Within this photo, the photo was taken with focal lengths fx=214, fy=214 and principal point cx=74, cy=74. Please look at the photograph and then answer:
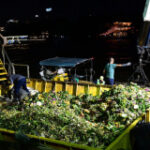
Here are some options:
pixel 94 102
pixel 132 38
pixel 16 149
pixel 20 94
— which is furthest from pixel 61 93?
pixel 132 38

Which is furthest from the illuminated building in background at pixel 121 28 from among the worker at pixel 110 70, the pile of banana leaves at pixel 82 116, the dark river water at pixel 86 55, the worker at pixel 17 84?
the pile of banana leaves at pixel 82 116

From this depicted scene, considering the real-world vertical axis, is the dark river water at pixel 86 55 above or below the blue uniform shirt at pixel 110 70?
below

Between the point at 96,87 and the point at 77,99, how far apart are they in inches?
52.6

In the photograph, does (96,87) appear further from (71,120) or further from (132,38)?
(132,38)

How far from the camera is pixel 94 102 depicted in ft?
21.9

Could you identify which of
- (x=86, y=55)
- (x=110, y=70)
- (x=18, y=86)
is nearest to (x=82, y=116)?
A: (x=18, y=86)

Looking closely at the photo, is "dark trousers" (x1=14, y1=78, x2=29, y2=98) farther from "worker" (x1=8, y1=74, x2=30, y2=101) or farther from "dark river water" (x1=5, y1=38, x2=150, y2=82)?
"dark river water" (x1=5, y1=38, x2=150, y2=82)

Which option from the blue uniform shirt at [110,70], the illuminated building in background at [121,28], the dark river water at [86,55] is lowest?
A: the dark river water at [86,55]

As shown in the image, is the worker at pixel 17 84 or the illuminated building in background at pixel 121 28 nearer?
the worker at pixel 17 84

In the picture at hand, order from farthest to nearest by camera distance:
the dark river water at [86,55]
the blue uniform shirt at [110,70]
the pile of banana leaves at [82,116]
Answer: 1. the dark river water at [86,55]
2. the blue uniform shirt at [110,70]
3. the pile of banana leaves at [82,116]

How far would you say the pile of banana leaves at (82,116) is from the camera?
4.55m

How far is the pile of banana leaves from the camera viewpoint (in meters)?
4.55

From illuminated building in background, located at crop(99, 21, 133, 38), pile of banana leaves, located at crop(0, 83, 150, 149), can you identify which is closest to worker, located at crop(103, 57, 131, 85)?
pile of banana leaves, located at crop(0, 83, 150, 149)

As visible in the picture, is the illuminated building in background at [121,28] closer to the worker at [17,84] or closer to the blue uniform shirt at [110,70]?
the blue uniform shirt at [110,70]
